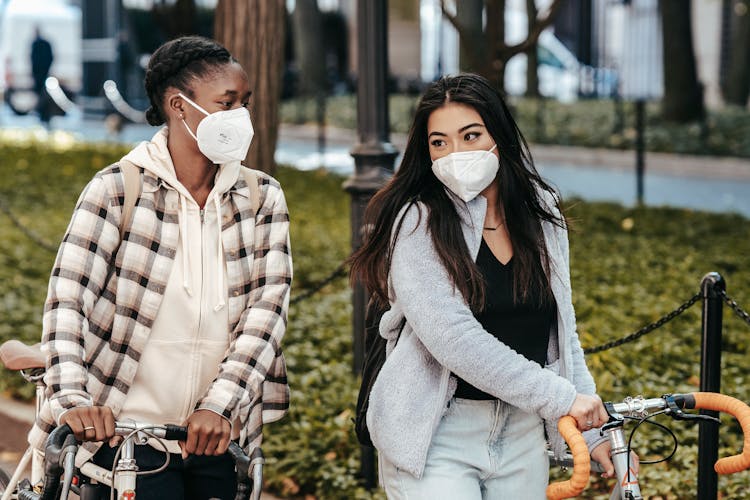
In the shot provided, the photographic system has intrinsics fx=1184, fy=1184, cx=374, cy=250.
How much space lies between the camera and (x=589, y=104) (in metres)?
25.0

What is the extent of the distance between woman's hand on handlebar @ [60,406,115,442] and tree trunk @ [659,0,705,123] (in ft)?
54.6

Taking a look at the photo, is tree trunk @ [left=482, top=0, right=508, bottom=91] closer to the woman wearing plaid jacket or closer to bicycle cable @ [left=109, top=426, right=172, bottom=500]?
the woman wearing plaid jacket

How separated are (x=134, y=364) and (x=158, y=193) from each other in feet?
1.44

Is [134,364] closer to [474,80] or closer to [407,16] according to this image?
[474,80]

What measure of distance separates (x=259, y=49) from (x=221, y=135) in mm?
5379

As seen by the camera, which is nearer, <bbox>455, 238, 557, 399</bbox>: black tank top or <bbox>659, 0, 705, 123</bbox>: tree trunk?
<bbox>455, 238, 557, 399</bbox>: black tank top

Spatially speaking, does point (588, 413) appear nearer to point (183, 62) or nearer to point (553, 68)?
point (183, 62)

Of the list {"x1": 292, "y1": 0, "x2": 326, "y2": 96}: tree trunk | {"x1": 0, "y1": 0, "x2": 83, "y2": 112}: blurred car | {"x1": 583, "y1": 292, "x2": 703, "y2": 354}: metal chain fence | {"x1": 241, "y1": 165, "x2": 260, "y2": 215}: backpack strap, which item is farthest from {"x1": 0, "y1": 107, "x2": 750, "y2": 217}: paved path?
{"x1": 0, "y1": 0, "x2": 83, "y2": 112}: blurred car

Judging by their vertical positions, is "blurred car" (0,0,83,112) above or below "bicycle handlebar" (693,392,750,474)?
above

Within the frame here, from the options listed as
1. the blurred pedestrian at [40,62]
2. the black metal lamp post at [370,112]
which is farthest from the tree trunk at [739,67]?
the black metal lamp post at [370,112]

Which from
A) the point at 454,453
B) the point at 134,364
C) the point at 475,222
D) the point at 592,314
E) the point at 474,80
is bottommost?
the point at 592,314

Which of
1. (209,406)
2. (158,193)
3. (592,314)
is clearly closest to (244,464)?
(209,406)

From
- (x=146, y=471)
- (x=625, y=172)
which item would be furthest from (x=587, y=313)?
(x=625, y=172)

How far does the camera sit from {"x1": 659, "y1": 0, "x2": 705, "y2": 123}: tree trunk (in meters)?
18.2
